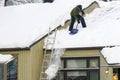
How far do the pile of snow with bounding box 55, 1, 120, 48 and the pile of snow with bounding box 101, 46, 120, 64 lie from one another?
1.13 ft

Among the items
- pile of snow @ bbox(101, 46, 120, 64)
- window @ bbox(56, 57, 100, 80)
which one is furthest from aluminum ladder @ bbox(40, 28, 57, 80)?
pile of snow @ bbox(101, 46, 120, 64)

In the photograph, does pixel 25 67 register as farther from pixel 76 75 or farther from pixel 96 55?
pixel 96 55

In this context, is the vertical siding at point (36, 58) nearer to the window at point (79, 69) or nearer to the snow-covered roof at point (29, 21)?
the snow-covered roof at point (29, 21)

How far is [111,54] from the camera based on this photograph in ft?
64.2

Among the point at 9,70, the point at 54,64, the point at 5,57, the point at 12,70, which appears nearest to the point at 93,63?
the point at 54,64

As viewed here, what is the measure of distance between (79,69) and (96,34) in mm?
1826

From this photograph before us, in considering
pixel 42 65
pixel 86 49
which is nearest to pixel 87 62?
pixel 86 49

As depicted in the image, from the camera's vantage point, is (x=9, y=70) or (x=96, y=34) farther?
(x=96, y=34)

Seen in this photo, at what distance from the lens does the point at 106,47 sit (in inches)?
783

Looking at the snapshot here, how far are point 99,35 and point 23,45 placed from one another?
335 cm

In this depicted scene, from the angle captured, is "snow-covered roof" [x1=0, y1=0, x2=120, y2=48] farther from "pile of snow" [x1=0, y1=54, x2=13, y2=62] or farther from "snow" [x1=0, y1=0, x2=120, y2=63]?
"pile of snow" [x1=0, y1=54, x2=13, y2=62]

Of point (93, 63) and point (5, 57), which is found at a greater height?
point (5, 57)

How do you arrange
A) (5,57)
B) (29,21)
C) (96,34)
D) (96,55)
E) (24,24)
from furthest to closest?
(29,21)
(24,24)
(96,34)
(96,55)
(5,57)

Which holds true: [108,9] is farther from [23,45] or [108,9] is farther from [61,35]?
[23,45]
